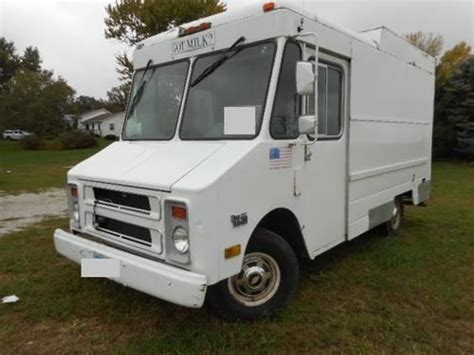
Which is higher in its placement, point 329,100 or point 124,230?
point 329,100

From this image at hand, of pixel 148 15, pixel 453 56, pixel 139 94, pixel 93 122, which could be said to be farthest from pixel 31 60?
pixel 139 94

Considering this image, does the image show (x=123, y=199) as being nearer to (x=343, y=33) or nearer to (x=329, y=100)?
(x=329, y=100)

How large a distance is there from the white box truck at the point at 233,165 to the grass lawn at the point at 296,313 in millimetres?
373

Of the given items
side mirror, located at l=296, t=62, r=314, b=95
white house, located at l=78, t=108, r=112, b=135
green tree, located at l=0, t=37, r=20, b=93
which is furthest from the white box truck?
white house, located at l=78, t=108, r=112, b=135

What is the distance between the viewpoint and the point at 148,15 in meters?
20.3

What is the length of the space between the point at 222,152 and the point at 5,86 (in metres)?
50.6

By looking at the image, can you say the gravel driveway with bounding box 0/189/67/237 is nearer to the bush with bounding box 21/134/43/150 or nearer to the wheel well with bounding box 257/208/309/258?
the wheel well with bounding box 257/208/309/258

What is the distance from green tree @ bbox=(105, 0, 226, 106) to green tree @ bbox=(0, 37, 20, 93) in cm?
3267

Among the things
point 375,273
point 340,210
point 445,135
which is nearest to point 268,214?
point 340,210

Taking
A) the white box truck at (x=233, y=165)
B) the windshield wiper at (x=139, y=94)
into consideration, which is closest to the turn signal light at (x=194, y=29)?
the white box truck at (x=233, y=165)

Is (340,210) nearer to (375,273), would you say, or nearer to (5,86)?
(375,273)

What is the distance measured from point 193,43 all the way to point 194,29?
0.17 meters

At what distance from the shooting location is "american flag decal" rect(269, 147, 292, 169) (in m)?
3.61

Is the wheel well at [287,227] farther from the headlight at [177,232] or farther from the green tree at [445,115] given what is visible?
the green tree at [445,115]
